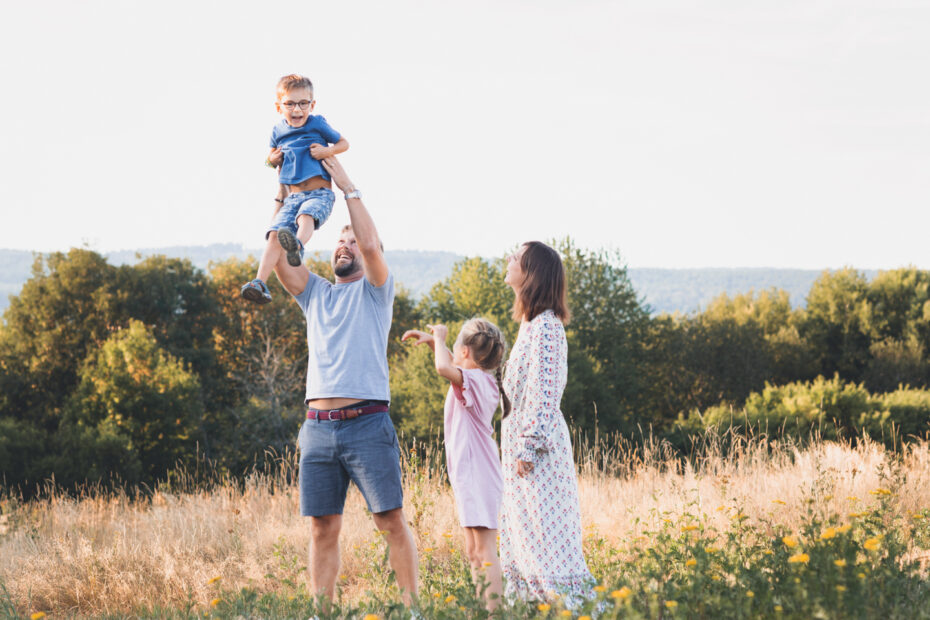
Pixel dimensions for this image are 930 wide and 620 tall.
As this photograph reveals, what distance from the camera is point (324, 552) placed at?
357 centimetres

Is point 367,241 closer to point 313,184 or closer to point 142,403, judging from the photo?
point 313,184

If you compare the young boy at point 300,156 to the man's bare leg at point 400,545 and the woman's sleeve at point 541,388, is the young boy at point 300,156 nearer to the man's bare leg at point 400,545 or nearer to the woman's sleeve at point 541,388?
the woman's sleeve at point 541,388

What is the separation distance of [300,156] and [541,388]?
1.73 m

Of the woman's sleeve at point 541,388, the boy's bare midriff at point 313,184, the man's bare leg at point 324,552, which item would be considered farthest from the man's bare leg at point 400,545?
the boy's bare midriff at point 313,184

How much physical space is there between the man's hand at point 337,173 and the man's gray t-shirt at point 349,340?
1.56 ft

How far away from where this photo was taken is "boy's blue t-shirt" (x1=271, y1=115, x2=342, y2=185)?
161 inches

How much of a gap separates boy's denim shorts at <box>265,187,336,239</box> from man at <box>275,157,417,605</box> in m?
0.31

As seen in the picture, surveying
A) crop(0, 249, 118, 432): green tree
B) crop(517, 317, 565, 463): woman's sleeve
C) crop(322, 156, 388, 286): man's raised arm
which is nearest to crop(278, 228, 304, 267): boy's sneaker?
crop(322, 156, 388, 286): man's raised arm

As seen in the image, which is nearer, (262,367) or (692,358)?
(262,367)

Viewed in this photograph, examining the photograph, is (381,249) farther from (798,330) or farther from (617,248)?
(798,330)

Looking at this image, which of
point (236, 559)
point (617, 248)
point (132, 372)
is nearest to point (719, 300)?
point (617, 248)

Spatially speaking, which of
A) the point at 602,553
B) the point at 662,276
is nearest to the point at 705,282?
the point at 662,276

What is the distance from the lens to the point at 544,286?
364cm

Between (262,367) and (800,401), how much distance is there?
1605 cm
